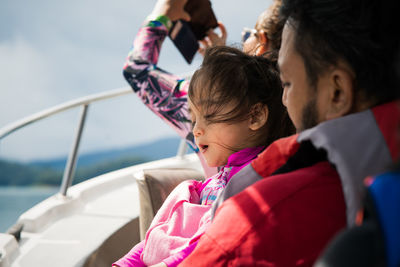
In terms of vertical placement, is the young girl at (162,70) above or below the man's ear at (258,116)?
above

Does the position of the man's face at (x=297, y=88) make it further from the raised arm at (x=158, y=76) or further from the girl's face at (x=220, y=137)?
the raised arm at (x=158, y=76)

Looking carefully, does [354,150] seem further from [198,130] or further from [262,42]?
[262,42]

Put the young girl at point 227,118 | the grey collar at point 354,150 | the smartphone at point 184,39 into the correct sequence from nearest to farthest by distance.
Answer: the grey collar at point 354,150, the young girl at point 227,118, the smartphone at point 184,39

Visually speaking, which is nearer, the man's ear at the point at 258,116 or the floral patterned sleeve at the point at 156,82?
the man's ear at the point at 258,116

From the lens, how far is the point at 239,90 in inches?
43.8

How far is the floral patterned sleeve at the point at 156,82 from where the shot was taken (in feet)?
4.62

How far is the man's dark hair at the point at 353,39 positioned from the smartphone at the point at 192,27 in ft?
2.88

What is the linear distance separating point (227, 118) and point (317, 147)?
61cm

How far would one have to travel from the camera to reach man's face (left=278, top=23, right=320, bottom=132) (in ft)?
2.07

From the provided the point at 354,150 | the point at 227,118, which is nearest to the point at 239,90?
the point at 227,118

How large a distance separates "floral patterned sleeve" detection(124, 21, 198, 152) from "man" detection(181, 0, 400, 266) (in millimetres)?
774

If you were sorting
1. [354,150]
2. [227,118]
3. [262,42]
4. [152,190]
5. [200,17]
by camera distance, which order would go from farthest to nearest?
[200,17], [262,42], [152,190], [227,118], [354,150]

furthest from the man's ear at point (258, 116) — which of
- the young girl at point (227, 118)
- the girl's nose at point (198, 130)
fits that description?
the girl's nose at point (198, 130)

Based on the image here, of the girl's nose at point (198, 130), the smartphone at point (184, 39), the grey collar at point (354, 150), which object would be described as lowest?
the girl's nose at point (198, 130)
